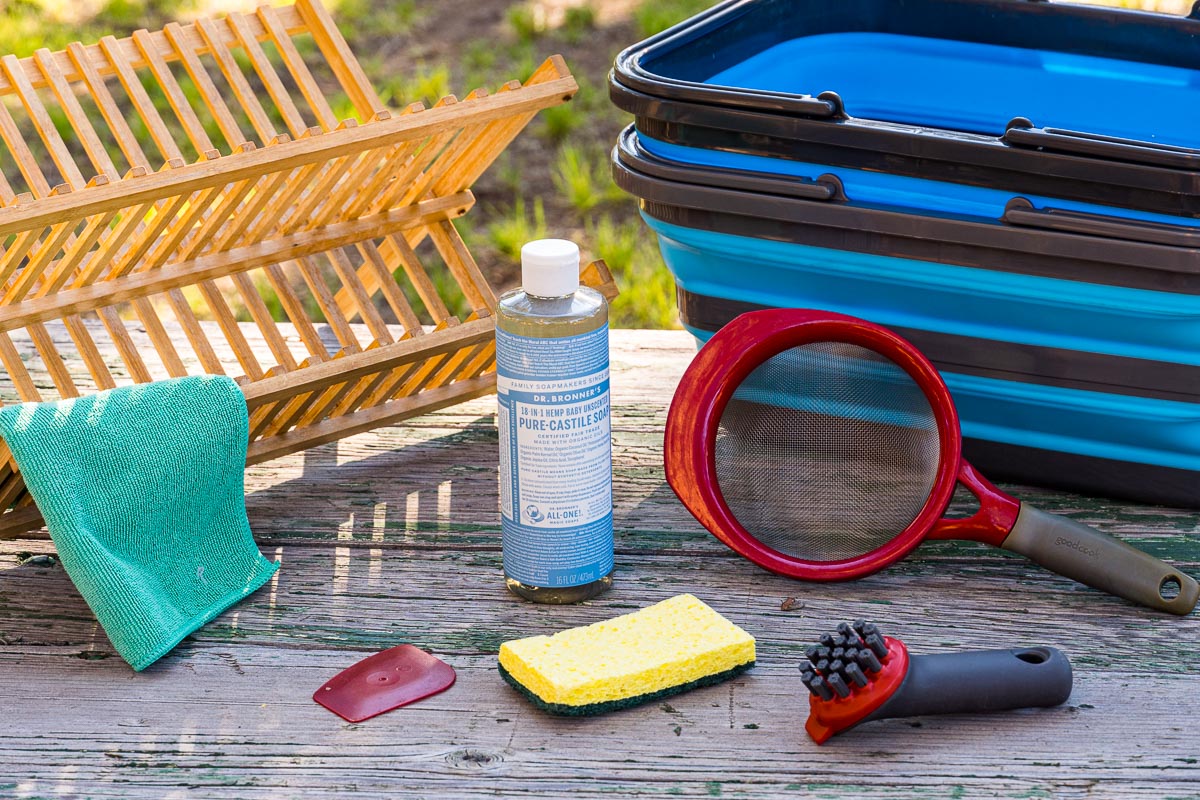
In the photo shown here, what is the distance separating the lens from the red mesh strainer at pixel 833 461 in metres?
0.95

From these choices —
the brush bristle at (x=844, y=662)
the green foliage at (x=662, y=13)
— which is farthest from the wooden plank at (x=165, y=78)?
the green foliage at (x=662, y=13)

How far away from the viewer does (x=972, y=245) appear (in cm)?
96

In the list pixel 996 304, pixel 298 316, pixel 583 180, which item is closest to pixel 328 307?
pixel 298 316

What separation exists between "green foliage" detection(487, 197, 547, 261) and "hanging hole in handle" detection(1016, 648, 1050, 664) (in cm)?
148

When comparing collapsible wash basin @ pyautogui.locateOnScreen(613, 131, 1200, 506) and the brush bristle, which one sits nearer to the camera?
the brush bristle

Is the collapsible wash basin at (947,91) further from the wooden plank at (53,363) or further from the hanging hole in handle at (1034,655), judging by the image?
the wooden plank at (53,363)

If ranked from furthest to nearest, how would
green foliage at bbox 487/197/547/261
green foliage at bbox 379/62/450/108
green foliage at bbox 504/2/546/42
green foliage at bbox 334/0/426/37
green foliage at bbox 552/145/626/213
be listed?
1. green foliage at bbox 334/0/426/37
2. green foliage at bbox 504/2/546/42
3. green foliage at bbox 379/62/450/108
4. green foliage at bbox 552/145/626/213
5. green foliage at bbox 487/197/547/261

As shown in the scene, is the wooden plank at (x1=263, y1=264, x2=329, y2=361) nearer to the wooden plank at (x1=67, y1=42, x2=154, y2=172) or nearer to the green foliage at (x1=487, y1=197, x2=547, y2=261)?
the wooden plank at (x1=67, y1=42, x2=154, y2=172)

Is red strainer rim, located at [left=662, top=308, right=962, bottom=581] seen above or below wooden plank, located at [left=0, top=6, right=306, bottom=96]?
below

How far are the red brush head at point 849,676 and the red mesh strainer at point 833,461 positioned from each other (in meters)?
0.17

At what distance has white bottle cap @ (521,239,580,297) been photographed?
869mm

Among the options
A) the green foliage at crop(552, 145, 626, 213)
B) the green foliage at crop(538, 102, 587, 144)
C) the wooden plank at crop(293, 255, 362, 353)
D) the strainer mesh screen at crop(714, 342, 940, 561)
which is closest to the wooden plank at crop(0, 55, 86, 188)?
the wooden plank at crop(293, 255, 362, 353)

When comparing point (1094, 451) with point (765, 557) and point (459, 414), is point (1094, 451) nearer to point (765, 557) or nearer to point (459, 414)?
point (765, 557)

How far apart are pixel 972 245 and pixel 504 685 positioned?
1.55 feet
